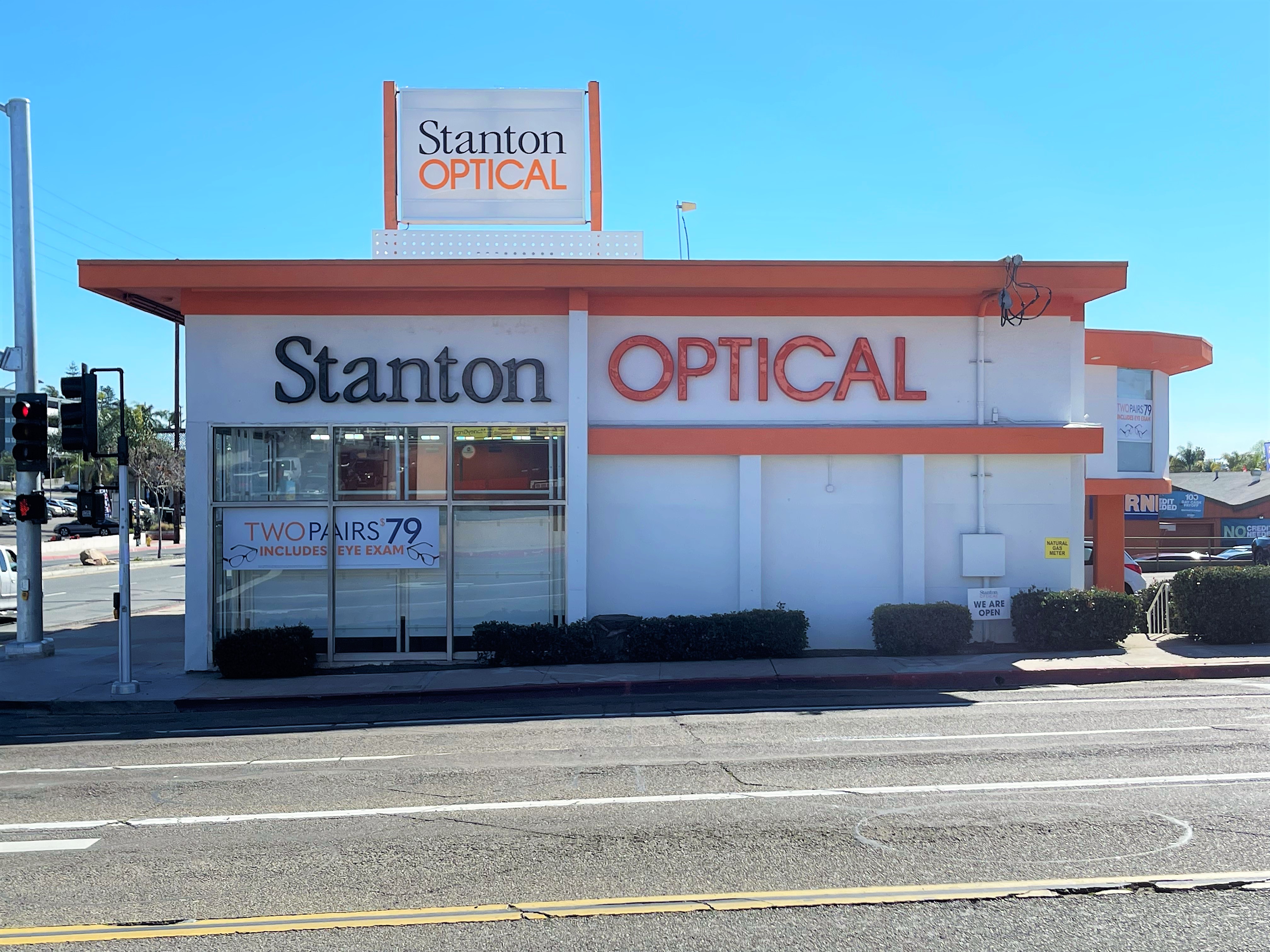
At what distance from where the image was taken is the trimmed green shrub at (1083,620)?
15.1 meters

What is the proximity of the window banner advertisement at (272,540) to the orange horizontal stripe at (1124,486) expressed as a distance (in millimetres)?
16335

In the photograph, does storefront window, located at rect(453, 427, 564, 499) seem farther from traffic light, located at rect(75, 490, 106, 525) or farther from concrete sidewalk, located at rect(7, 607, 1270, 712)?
traffic light, located at rect(75, 490, 106, 525)

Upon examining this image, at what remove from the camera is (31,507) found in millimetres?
15812

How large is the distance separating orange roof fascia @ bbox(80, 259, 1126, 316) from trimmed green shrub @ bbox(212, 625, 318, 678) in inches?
193

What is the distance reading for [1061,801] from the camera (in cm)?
724

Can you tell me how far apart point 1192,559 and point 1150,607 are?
2855 cm

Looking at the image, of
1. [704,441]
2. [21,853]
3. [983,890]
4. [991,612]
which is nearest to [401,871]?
[21,853]

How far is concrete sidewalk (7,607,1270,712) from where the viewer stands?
13.1 meters

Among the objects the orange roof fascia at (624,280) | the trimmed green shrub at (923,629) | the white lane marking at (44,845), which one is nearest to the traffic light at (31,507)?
the orange roof fascia at (624,280)

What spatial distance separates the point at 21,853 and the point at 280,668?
7.85 metres

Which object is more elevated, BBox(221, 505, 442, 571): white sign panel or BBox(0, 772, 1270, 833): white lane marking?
BBox(221, 505, 442, 571): white sign panel

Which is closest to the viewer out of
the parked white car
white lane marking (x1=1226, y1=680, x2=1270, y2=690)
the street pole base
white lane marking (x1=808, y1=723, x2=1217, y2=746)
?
white lane marking (x1=808, y1=723, x2=1217, y2=746)

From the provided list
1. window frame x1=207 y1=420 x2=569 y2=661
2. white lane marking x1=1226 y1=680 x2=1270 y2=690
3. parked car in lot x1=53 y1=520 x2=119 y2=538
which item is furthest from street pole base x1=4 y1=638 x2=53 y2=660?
parked car in lot x1=53 y1=520 x2=119 y2=538

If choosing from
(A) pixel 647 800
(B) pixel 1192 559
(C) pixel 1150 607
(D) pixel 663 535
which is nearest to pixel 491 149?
(D) pixel 663 535
